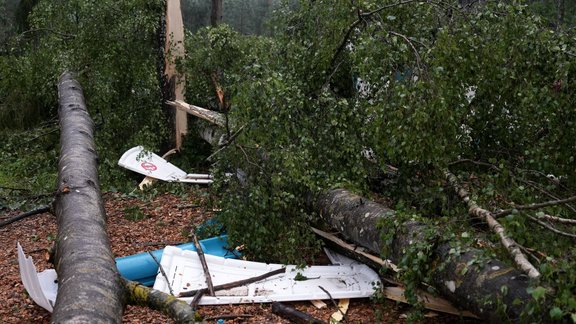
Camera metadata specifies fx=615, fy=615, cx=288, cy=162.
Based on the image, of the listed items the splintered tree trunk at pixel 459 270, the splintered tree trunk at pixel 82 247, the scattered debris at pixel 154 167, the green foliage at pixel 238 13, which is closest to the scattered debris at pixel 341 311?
the splintered tree trunk at pixel 459 270

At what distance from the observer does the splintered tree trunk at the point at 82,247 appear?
2811 millimetres

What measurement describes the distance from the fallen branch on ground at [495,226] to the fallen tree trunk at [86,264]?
161 centimetres

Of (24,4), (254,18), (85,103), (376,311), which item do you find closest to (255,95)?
(376,311)

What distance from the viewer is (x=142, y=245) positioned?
533 cm

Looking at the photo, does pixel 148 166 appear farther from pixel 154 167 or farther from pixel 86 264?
pixel 86 264

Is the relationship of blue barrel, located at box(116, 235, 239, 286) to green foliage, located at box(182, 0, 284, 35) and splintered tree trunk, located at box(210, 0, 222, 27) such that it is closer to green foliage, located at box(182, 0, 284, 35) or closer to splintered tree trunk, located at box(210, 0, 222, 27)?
splintered tree trunk, located at box(210, 0, 222, 27)

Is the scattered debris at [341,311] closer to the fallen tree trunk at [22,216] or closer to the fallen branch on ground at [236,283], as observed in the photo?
the fallen branch on ground at [236,283]

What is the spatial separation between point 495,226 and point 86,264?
2218 millimetres

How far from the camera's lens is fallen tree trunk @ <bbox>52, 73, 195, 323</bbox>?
2.82m

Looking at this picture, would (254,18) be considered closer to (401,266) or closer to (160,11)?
(160,11)

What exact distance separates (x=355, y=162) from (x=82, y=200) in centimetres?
207

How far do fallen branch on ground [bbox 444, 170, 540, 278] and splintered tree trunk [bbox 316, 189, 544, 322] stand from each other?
84 mm

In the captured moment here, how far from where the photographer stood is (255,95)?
470 centimetres

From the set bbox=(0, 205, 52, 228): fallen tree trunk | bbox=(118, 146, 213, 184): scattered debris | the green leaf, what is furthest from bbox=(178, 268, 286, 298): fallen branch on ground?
bbox=(118, 146, 213, 184): scattered debris
